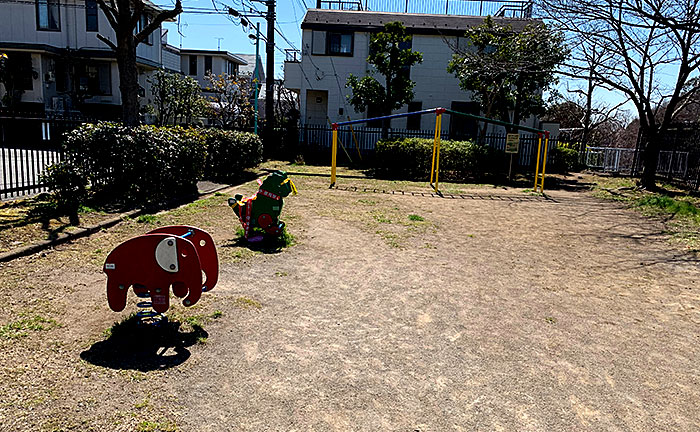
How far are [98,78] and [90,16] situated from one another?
2959 mm

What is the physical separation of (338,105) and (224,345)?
23224 mm

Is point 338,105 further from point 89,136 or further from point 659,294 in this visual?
point 659,294

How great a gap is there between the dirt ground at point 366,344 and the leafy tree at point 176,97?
20270mm

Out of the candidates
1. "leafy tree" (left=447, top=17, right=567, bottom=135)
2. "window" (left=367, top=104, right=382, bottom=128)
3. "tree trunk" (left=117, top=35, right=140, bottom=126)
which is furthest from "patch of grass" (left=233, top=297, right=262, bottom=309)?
"window" (left=367, top=104, right=382, bottom=128)

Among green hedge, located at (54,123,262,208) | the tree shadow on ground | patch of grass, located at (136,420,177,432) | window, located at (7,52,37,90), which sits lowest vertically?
patch of grass, located at (136,420,177,432)

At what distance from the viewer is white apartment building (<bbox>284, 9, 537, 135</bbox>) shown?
25062 mm

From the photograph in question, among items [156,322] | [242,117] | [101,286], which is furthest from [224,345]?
[242,117]

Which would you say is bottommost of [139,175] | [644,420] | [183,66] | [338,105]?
[644,420]

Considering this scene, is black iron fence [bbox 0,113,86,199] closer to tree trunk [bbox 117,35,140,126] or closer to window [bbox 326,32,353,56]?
tree trunk [bbox 117,35,140,126]

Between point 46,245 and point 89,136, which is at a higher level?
point 89,136

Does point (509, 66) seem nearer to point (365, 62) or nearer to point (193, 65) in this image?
point (365, 62)

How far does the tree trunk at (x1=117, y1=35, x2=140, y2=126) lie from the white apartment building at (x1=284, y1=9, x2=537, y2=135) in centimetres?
1532

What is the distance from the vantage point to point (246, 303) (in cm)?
471

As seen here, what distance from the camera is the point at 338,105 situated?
1024 inches
